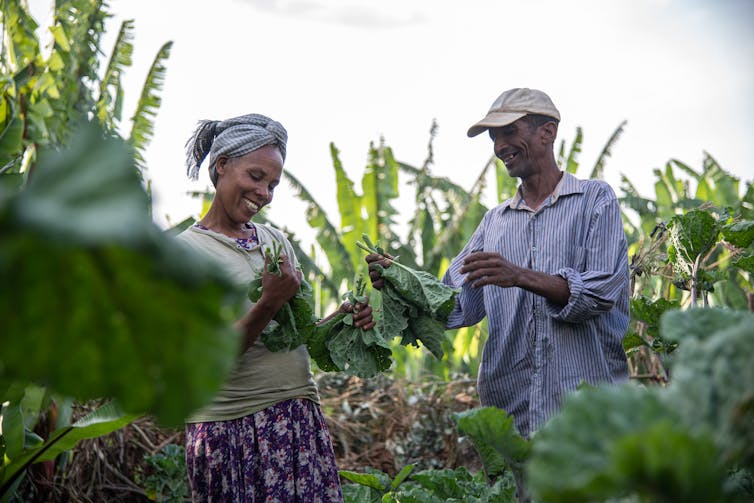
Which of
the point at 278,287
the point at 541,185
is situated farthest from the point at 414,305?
the point at 541,185

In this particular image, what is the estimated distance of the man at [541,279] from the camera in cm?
245

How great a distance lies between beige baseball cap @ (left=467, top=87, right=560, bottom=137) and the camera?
2.74 metres

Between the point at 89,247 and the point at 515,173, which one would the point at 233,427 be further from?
the point at 89,247

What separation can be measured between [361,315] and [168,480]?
6.55 ft

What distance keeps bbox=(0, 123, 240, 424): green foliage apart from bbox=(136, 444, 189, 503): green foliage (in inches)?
132

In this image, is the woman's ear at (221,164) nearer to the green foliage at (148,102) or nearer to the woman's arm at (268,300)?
→ the woman's arm at (268,300)

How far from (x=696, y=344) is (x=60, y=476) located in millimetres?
3892

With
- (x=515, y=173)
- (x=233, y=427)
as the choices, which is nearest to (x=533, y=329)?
(x=515, y=173)

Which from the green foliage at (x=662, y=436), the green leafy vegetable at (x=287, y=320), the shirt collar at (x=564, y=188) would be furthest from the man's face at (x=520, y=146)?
the green foliage at (x=662, y=436)

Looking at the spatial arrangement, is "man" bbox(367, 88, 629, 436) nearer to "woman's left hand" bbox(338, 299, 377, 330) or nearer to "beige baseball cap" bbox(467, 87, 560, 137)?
"beige baseball cap" bbox(467, 87, 560, 137)

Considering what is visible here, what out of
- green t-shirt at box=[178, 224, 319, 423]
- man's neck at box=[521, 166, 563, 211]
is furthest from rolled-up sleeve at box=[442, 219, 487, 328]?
green t-shirt at box=[178, 224, 319, 423]

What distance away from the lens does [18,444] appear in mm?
2729

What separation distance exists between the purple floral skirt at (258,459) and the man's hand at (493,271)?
725 mm

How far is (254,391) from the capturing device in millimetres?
2291
